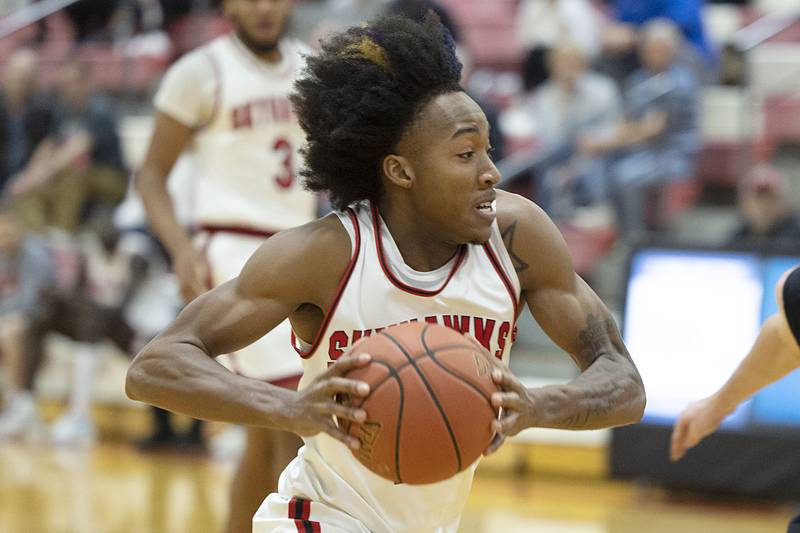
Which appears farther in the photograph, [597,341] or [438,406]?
[597,341]

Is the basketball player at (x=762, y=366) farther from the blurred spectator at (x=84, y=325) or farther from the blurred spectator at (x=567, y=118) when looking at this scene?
the blurred spectator at (x=84, y=325)

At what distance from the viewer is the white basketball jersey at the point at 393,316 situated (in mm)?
3225

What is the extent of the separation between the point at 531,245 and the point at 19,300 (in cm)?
763

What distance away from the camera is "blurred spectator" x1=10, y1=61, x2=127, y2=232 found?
35.2 feet

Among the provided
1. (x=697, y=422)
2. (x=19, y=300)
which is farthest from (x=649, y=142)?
(x=697, y=422)

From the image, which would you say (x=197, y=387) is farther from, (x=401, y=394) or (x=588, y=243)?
(x=588, y=243)

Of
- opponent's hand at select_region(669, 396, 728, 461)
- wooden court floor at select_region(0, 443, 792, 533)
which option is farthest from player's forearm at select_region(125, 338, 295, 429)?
wooden court floor at select_region(0, 443, 792, 533)

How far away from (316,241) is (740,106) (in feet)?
20.5

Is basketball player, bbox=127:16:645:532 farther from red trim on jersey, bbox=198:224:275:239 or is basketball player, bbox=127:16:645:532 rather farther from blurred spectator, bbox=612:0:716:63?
blurred spectator, bbox=612:0:716:63

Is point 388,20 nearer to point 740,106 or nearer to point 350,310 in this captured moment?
point 350,310

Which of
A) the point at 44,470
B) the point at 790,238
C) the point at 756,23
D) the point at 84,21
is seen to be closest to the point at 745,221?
the point at 790,238

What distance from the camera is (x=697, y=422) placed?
151 inches

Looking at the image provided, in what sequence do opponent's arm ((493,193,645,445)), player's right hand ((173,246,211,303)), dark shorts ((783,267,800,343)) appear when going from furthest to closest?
player's right hand ((173,246,211,303))
dark shorts ((783,267,800,343))
opponent's arm ((493,193,645,445))

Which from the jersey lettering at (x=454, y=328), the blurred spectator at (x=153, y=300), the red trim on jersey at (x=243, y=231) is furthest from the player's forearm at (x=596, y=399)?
the blurred spectator at (x=153, y=300)
